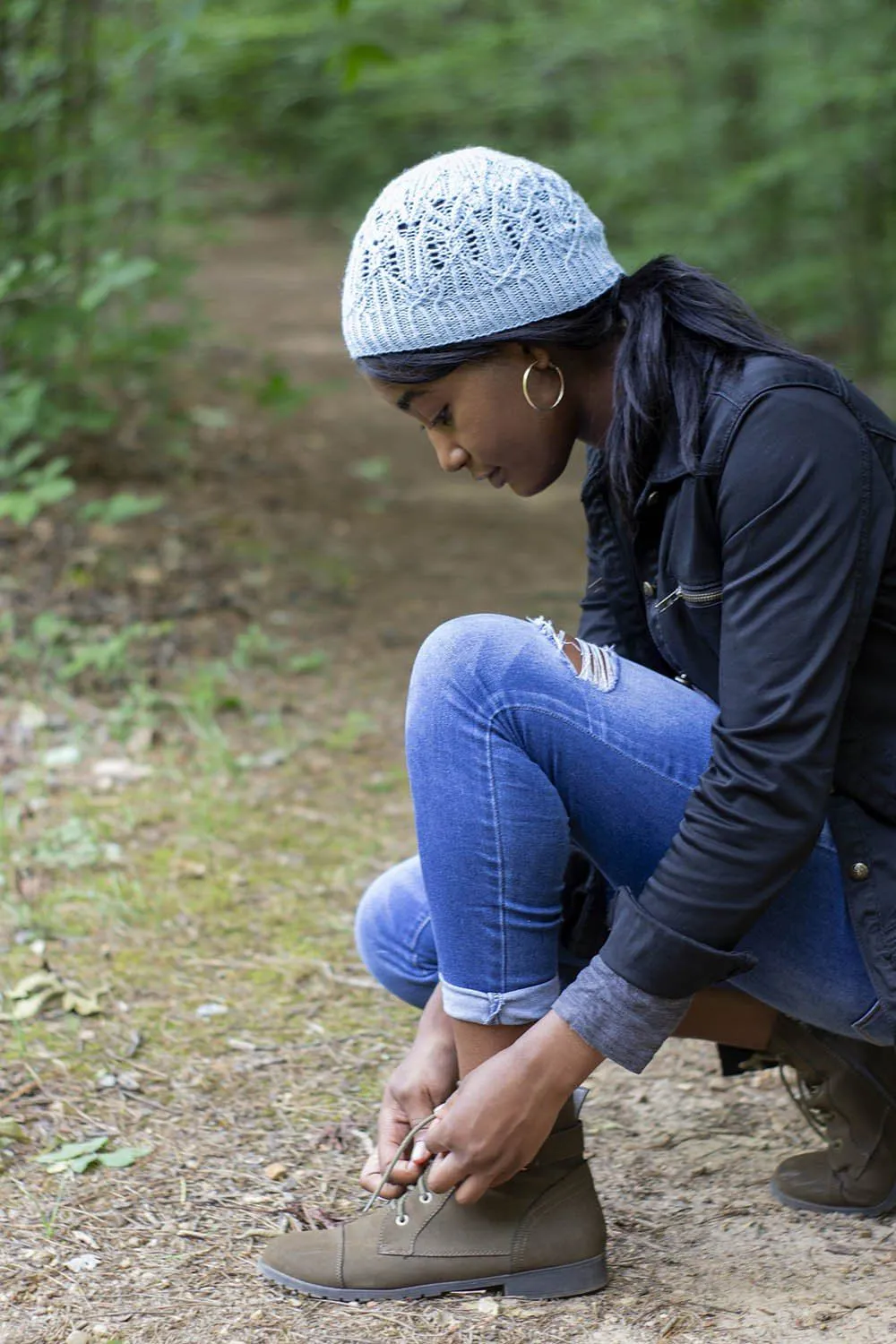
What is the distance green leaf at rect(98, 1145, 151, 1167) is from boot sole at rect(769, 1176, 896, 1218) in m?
0.86

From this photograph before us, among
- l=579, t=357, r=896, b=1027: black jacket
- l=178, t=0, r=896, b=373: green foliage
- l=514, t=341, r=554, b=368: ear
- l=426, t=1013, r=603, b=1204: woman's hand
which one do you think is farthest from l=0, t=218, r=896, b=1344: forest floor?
l=178, t=0, r=896, b=373: green foliage

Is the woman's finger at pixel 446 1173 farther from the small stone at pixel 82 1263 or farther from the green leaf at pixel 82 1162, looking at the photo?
the green leaf at pixel 82 1162

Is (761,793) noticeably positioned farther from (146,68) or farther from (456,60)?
(456,60)

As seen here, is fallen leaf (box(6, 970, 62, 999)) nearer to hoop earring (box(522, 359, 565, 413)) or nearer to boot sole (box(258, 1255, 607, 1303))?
boot sole (box(258, 1255, 607, 1303))

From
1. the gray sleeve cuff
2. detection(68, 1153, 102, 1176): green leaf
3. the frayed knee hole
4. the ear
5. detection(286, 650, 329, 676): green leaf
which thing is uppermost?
the ear

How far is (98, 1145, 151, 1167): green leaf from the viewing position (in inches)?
79.6

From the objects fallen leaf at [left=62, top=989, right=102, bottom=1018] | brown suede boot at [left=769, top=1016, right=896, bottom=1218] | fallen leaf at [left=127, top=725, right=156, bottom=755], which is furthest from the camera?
fallen leaf at [left=127, top=725, right=156, bottom=755]

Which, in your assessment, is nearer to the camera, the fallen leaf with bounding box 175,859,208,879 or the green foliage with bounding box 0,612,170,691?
the fallen leaf with bounding box 175,859,208,879

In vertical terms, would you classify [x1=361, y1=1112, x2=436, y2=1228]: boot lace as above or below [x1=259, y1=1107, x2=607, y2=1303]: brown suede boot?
above

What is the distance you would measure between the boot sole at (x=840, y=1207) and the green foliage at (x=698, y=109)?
5043 millimetres

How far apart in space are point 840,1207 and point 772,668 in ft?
2.66

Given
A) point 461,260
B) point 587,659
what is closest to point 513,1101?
point 587,659

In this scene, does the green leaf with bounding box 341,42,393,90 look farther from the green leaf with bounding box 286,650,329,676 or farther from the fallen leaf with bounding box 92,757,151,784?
the fallen leaf with bounding box 92,757,151,784

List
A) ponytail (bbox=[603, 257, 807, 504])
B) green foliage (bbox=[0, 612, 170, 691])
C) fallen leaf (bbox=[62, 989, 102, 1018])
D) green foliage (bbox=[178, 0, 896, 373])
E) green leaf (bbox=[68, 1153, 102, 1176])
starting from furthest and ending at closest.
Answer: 1. green foliage (bbox=[178, 0, 896, 373])
2. green foliage (bbox=[0, 612, 170, 691])
3. fallen leaf (bbox=[62, 989, 102, 1018])
4. green leaf (bbox=[68, 1153, 102, 1176])
5. ponytail (bbox=[603, 257, 807, 504])
